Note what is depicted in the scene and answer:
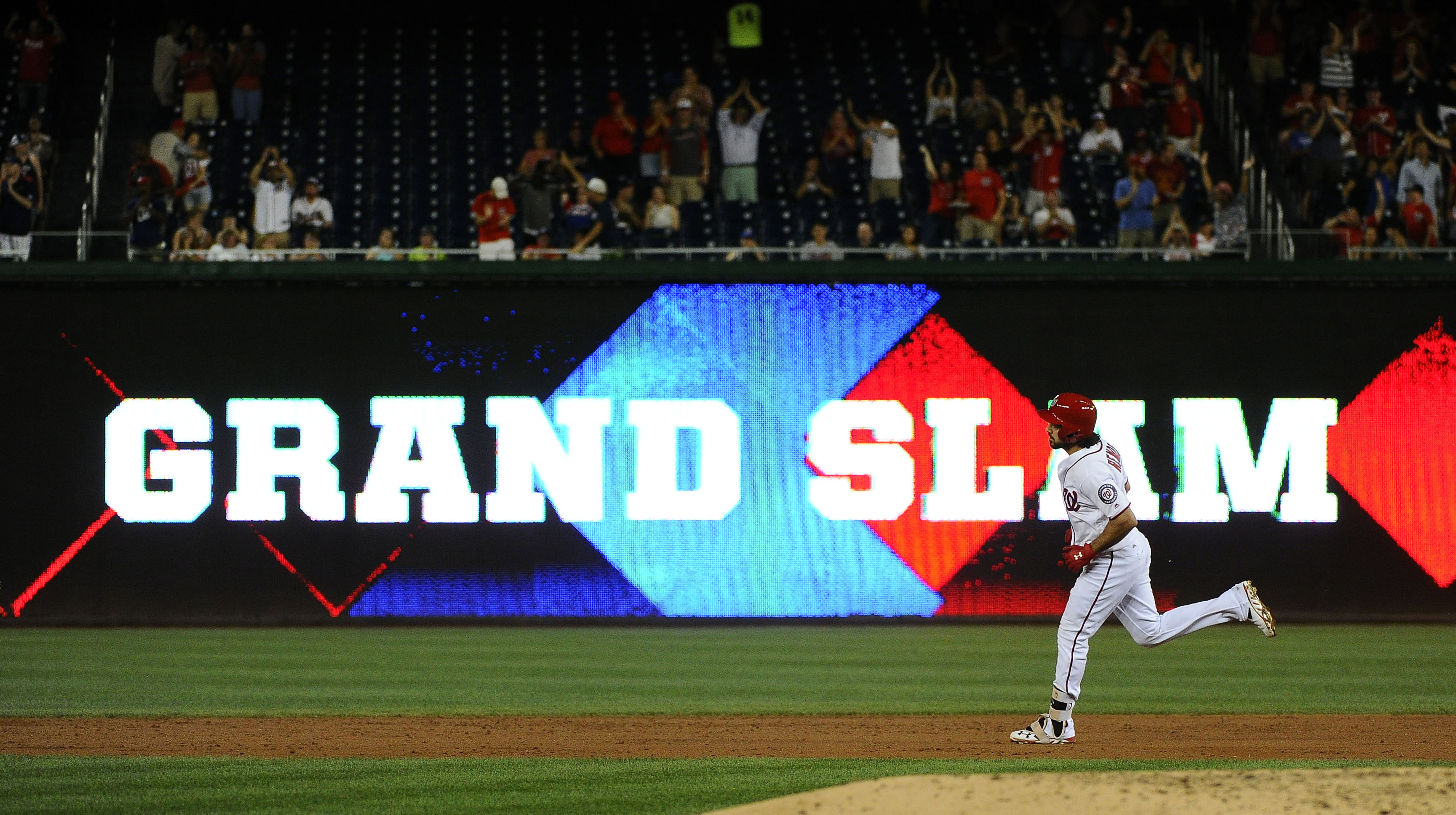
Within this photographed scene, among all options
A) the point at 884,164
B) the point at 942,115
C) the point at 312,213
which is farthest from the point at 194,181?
the point at 942,115

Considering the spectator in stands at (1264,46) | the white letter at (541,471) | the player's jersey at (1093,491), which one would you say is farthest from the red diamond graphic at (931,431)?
the spectator in stands at (1264,46)

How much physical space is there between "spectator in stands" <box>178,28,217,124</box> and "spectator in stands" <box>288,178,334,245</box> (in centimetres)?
251

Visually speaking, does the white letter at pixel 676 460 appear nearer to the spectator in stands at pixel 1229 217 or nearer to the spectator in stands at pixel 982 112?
the spectator in stands at pixel 1229 217

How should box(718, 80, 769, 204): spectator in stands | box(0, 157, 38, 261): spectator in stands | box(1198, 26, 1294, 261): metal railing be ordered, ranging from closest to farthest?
box(1198, 26, 1294, 261): metal railing
box(0, 157, 38, 261): spectator in stands
box(718, 80, 769, 204): spectator in stands

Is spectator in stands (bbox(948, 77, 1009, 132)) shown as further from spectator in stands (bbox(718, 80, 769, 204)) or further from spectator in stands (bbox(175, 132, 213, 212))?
spectator in stands (bbox(175, 132, 213, 212))

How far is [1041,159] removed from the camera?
18.0 meters

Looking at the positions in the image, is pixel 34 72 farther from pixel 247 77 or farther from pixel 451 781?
pixel 451 781

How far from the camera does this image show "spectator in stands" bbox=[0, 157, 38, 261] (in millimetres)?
16266

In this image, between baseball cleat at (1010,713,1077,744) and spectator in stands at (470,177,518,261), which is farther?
spectator in stands at (470,177,518,261)

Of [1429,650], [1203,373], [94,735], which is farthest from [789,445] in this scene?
[94,735]

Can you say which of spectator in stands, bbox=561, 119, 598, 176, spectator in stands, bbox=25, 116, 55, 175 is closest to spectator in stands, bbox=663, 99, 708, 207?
spectator in stands, bbox=561, 119, 598, 176

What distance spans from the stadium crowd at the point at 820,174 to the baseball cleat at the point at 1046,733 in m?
7.57

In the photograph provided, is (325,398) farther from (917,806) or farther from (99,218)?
(917,806)

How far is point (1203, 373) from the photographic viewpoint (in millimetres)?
15242
